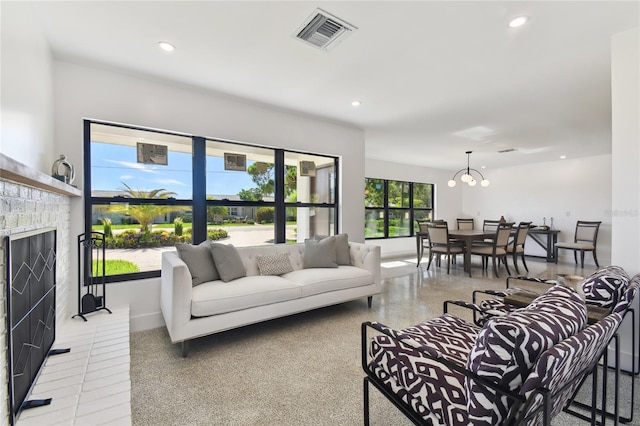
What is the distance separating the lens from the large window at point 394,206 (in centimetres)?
725

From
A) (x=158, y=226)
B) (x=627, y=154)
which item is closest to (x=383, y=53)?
(x=627, y=154)

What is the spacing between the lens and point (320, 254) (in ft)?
11.2

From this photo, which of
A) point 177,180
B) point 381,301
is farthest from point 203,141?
point 381,301

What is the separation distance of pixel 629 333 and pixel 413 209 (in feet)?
20.0

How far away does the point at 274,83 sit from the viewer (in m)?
3.01

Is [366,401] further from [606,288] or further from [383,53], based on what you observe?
[383,53]

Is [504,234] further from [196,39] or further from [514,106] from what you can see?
[196,39]

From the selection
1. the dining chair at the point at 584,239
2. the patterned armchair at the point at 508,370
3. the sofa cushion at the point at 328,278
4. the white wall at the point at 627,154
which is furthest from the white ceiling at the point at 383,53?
the dining chair at the point at 584,239

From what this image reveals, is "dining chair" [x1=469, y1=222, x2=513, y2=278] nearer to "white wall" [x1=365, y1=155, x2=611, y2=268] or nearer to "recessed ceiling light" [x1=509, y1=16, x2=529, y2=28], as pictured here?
"white wall" [x1=365, y1=155, x2=611, y2=268]

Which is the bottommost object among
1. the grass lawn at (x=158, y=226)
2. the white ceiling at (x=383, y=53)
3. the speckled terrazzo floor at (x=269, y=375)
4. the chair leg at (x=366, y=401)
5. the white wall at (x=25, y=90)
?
the speckled terrazzo floor at (x=269, y=375)

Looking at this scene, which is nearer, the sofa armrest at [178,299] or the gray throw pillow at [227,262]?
the sofa armrest at [178,299]

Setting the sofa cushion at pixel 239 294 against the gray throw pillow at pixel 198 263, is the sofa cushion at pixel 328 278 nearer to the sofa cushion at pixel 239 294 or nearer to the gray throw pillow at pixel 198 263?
the sofa cushion at pixel 239 294

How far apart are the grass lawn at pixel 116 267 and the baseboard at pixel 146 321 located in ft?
1.53

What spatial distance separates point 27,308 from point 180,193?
193 cm
